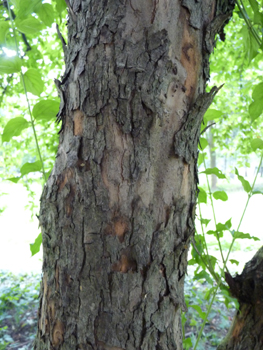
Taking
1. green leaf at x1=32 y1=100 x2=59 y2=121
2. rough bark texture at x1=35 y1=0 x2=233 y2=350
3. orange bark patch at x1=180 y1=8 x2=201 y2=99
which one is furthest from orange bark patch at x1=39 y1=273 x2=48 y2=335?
orange bark patch at x1=180 y1=8 x2=201 y2=99

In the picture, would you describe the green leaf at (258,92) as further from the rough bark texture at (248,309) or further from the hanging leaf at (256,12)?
the rough bark texture at (248,309)

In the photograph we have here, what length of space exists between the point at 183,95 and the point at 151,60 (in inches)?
4.3

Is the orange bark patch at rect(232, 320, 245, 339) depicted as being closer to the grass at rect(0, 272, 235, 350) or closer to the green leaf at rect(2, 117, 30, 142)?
the grass at rect(0, 272, 235, 350)

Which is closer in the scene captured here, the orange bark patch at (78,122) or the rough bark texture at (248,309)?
the orange bark patch at (78,122)

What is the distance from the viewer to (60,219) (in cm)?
66

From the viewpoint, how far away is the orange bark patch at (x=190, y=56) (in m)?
0.67

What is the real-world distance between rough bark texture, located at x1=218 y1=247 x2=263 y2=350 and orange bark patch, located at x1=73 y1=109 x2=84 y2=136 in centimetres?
94

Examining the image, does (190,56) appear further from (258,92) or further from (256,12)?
(256,12)

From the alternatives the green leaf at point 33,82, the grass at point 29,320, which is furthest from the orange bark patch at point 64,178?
the grass at point 29,320

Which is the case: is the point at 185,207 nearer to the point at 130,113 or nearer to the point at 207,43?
the point at 130,113

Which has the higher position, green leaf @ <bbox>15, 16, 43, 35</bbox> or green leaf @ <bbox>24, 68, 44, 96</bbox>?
green leaf @ <bbox>15, 16, 43, 35</bbox>

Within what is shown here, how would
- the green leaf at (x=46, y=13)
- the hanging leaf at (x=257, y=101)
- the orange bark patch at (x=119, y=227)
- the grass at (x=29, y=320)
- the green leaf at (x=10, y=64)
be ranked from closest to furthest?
the orange bark patch at (x=119, y=227)
the green leaf at (x=10, y=64)
the hanging leaf at (x=257, y=101)
the green leaf at (x=46, y=13)
the grass at (x=29, y=320)

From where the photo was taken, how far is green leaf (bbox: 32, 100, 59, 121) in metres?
0.86

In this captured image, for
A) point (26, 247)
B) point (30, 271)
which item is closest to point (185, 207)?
point (30, 271)
